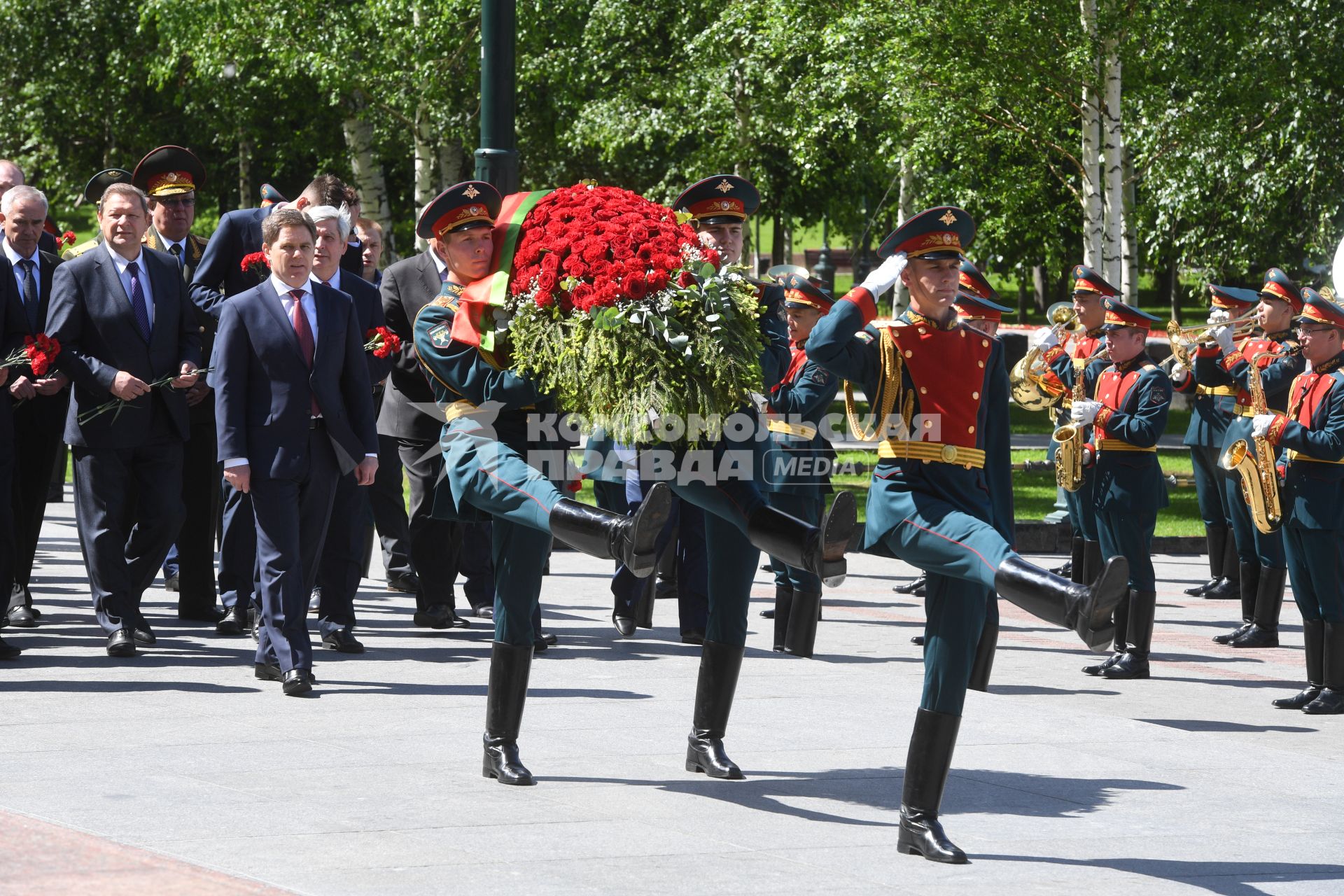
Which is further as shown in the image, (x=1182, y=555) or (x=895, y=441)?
(x=1182, y=555)

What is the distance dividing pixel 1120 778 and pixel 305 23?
25744 mm

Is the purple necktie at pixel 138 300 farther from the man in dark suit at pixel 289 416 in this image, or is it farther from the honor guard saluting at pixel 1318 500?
A: the honor guard saluting at pixel 1318 500

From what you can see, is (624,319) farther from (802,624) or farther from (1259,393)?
(1259,393)

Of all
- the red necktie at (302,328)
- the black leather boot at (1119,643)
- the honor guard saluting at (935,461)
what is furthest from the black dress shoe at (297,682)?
the black leather boot at (1119,643)

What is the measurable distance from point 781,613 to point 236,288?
3.40 m

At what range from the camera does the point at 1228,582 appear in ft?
42.3

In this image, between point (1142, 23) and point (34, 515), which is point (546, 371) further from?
point (1142, 23)

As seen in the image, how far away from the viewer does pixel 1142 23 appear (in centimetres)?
2162

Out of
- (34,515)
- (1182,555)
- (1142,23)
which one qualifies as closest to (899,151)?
(1142,23)

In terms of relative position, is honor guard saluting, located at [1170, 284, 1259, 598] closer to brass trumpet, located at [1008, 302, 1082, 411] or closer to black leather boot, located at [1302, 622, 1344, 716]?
brass trumpet, located at [1008, 302, 1082, 411]

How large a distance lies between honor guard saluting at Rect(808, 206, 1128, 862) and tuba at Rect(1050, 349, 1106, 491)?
13.0 feet

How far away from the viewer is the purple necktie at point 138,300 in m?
9.03

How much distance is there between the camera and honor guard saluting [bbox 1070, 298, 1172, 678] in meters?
9.44

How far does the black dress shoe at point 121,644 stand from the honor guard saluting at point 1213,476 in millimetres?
6745
